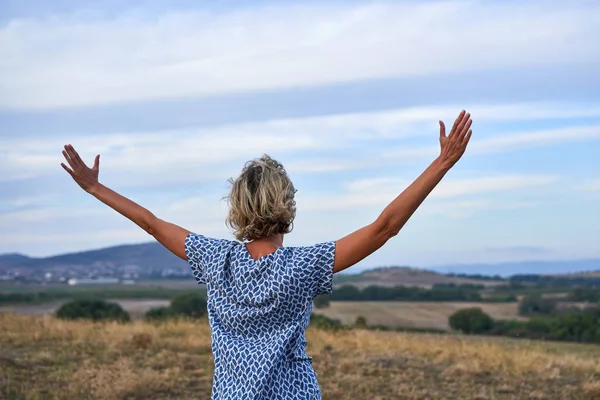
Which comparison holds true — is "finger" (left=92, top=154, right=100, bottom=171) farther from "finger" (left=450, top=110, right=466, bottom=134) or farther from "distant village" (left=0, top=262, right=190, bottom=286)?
"distant village" (left=0, top=262, right=190, bottom=286)

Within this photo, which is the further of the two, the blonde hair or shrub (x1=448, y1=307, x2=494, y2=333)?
shrub (x1=448, y1=307, x2=494, y2=333)

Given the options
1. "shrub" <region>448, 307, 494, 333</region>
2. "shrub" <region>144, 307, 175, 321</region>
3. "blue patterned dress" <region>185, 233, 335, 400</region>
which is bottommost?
"shrub" <region>448, 307, 494, 333</region>

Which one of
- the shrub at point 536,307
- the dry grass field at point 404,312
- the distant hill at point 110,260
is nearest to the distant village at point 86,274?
the distant hill at point 110,260

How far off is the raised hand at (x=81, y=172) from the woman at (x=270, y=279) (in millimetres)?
899

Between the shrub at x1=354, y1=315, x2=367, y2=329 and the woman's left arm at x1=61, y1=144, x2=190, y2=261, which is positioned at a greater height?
the woman's left arm at x1=61, y1=144, x2=190, y2=261

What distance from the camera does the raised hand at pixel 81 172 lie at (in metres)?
4.33

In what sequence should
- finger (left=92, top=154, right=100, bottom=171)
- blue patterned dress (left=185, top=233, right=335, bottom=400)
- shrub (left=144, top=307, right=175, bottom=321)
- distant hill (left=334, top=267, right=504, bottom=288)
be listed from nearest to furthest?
blue patterned dress (left=185, top=233, right=335, bottom=400), finger (left=92, top=154, right=100, bottom=171), shrub (left=144, top=307, right=175, bottom=321), distant hill (left=334, top=267, right=504, bottom=288)

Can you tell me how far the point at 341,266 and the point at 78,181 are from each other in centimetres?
147

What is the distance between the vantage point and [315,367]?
12242 millimetres

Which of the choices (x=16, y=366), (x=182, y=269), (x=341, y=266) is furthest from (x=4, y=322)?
(x=182, y=269)

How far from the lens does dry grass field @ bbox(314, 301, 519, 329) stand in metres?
47.4

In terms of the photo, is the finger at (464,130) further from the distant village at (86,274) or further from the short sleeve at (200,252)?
the distant village at (86,274)

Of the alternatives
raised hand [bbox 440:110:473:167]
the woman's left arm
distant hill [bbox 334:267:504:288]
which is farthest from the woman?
distant hill [bbox 334:267:504:288]

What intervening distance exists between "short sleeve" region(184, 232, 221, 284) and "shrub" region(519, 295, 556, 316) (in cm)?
5615
